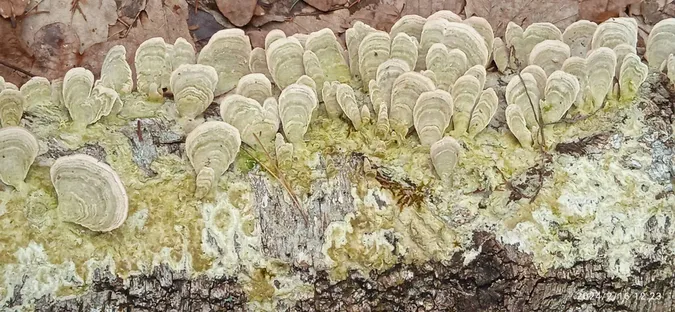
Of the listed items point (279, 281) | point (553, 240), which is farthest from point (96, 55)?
point (553, 240)

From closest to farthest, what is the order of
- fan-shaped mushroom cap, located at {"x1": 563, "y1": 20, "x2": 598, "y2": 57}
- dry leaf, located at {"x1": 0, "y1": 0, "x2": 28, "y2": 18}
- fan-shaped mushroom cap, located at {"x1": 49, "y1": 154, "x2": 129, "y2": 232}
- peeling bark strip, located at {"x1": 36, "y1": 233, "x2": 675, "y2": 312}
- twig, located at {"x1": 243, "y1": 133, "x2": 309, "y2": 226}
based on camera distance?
fan-shaped mushroom cap, located at {"x1": 49, "y1": 154, "x2": 129, "y2": 232}, peeling bark strip, located at {"x1": 36, "y1": 233, "x2": 675, "y2": 312}, twig, located at {"x1": 243, "y1": 133, "x2": 309, "y2": 226}, fan-shaped mushroom cap, located at {"x1": 563, "y1": 20, "x2": 598, "y2": 57}, dry leaf, located at {"x1": 0, "y1": 0, "x2": 28, "y2": 18}

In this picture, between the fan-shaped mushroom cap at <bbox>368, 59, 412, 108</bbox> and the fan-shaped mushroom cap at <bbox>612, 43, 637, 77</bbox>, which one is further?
the fan-shaped mushroom cap at <bbox>612, 43, 637, 77</bbox>

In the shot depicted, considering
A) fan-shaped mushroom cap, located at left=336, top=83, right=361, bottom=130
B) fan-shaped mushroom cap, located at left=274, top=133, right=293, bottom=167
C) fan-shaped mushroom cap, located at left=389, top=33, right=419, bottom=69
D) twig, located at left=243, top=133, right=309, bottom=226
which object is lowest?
twig, located at left=243, top=133, right=309, bottom=226

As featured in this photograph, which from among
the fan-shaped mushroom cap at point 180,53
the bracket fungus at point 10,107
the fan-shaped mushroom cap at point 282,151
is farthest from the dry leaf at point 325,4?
the bracket fungus at point 10,107

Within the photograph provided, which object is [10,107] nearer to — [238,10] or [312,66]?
[312,66]

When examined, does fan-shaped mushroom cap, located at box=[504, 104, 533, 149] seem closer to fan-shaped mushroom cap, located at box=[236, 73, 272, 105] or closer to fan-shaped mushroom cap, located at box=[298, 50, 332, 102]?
fan-shaped mushroom cap, located at box=[298, 50, 332, 102]

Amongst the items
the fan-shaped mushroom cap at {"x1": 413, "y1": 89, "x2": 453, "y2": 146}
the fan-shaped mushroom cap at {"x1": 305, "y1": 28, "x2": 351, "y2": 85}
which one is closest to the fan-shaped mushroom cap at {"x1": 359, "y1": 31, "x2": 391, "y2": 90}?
the fan-shaped mushroom cap at {"x1": 305, "y1": 28, "x2": 351, "y2": 85}

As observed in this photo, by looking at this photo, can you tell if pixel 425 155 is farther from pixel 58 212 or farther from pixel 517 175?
pixel 58 212

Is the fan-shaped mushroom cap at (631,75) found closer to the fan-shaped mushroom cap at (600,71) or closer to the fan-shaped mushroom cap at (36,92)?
the fan-shaped mushroom cap at (600,71)
